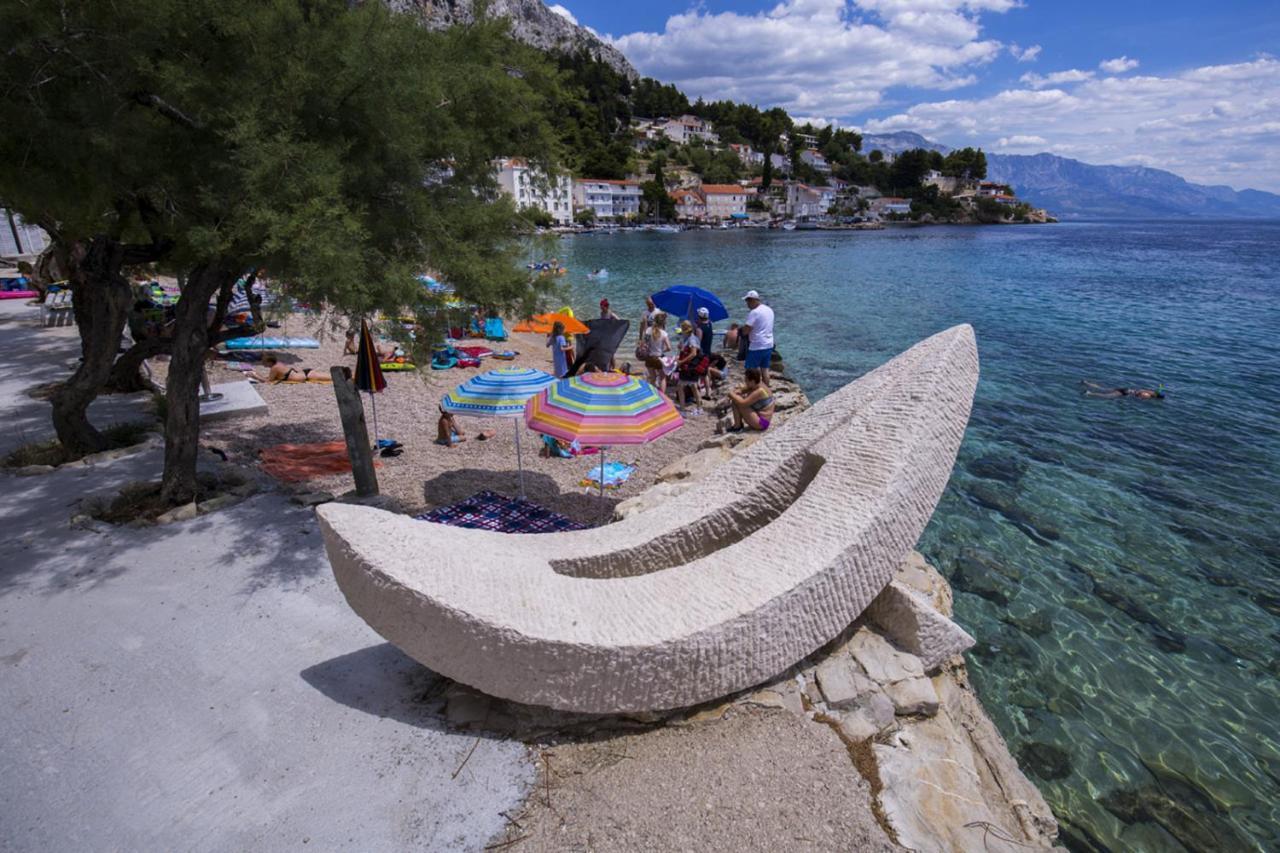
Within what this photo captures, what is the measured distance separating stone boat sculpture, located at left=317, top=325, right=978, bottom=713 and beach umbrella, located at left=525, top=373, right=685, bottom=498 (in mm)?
1490

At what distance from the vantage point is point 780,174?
127 m

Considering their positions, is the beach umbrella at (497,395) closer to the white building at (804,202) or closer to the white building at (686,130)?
the white building at (804,202)

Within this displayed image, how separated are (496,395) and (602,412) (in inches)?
58.4

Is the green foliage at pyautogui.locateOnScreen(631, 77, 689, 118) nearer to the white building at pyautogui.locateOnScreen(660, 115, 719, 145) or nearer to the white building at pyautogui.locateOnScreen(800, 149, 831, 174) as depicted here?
the white building at pyautogui.locateOnScreen(660, 115, 719, 145)

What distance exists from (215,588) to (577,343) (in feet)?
30.8

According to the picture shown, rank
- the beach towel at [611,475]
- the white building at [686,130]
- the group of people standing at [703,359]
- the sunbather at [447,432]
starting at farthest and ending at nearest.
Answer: the white building at [686,130], the group of people standing at [703,359], the sunbather at [447,432], the beach towel at [611,475]

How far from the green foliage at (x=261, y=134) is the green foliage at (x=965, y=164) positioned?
14868 cm

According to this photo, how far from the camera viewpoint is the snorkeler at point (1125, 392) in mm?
14602

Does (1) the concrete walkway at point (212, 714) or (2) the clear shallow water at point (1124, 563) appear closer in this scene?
(1) the concrete walkway at point (212, 714)

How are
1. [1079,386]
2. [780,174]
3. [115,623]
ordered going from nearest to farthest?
[115,623], [1079,386], [780,174]

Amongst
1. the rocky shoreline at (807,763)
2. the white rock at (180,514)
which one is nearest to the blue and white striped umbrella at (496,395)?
the white rock at (180,514)

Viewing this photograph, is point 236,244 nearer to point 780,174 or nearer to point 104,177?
point 104,177

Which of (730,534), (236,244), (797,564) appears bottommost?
(730,534)

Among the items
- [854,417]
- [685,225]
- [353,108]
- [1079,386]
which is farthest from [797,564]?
[685,225]
